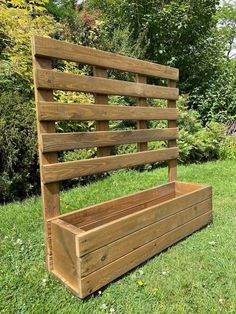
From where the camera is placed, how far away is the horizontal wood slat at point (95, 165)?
1.94 meters

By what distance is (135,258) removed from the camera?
2053 mm

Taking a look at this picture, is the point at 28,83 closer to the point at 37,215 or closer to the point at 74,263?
the point at 37,215

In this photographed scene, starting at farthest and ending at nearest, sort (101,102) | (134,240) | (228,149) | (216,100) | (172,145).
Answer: (216,100)
(228,149)
(172,145)
(101,102)
(134,240)

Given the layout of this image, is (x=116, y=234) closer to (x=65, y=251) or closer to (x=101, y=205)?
(x=65, y=251)

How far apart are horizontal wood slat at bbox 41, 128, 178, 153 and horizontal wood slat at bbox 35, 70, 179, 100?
0.32m

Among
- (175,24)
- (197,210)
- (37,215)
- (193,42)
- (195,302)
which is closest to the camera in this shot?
(195,302)

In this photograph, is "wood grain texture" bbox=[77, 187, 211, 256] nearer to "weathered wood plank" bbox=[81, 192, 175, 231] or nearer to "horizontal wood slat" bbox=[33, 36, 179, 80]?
"weathered wood plank" bbox=[81, 192, 175, 231]

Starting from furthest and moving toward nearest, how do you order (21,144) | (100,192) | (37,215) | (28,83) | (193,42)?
(193,42)
(28,83)
(100,192)
(21,144)
(37,215)

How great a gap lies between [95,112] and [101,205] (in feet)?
2.45

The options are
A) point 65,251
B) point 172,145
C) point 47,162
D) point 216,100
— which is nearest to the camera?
point 65,251

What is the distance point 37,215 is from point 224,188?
2.47 m

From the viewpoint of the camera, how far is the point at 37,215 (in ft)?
9.69

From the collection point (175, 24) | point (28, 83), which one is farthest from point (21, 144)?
point (175, 24)

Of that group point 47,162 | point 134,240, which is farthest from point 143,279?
point 47,162
